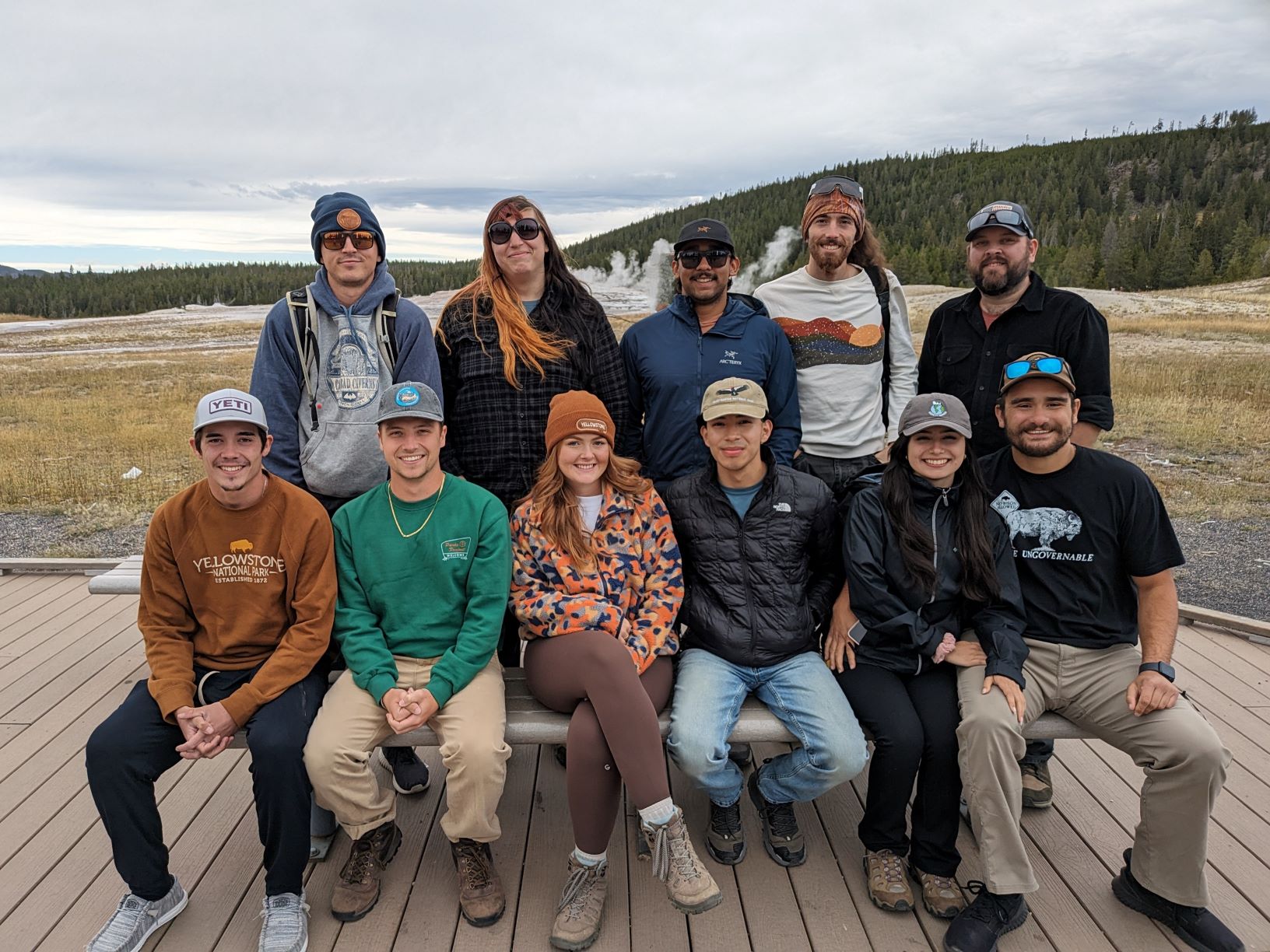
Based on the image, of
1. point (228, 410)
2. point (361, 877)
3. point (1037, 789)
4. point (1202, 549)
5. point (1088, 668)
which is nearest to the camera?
point (228, 410)

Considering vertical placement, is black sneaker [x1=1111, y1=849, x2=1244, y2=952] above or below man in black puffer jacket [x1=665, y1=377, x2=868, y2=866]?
below

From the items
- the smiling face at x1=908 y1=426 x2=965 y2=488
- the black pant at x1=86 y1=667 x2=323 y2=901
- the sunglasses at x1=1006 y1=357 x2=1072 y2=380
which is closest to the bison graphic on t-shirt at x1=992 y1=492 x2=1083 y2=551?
the smiling face at x1=908 y1=426 x2=965 y2=488

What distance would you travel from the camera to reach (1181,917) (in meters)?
2.64

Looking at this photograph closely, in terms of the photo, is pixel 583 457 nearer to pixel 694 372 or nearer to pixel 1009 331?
pixel 694 372

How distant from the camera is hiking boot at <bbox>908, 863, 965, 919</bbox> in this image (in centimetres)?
272

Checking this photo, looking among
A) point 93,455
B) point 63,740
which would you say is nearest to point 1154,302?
point 93,455

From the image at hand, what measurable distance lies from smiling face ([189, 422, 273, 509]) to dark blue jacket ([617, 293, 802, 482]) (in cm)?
150

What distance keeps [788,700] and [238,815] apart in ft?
7.46

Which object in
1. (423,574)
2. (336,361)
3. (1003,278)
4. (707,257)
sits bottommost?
(423,574)

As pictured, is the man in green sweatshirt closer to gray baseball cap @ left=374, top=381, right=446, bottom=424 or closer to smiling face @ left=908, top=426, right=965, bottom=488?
gray baseball cap @ left=374, top=381, right=446, bottom=424

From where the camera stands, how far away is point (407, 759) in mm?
3510

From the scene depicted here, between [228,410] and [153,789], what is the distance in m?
1.25

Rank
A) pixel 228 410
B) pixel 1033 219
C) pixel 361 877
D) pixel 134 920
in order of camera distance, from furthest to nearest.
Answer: pixel 1033 219
pixel 361 877
pixel 228 410
pixel 134 920

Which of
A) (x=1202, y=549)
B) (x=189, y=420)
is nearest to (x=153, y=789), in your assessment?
(x=1202, y=549)
